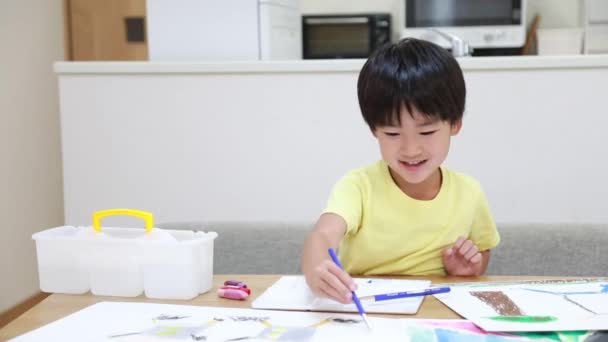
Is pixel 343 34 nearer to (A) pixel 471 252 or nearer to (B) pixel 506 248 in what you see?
(B) pixel 506 248

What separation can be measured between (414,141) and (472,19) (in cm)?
235

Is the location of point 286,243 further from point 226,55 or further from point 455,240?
point 226,55

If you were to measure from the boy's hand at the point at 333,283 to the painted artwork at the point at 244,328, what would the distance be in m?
0.02

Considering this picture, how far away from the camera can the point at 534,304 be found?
875 mm

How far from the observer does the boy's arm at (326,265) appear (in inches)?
33.8

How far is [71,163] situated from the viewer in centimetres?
189

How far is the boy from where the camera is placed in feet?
3.48

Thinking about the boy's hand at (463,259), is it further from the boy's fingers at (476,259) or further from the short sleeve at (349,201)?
the short sleeve at (349,201)

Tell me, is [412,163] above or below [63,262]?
above

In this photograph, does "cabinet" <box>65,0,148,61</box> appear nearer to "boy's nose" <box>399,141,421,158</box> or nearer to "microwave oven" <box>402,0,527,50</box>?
"microwave oven" <box>402,0,527,50</box>

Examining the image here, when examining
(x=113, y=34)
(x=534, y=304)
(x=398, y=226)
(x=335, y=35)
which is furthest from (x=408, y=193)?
(x=113, y=34)

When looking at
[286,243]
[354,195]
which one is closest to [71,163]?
[286,243]

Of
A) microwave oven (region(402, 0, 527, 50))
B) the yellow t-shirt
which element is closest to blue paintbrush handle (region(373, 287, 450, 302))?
the yellow t-shirt

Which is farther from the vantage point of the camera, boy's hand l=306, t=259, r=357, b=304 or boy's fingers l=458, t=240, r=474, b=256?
boy's fingers l=458, t=240, r=474, b=256
